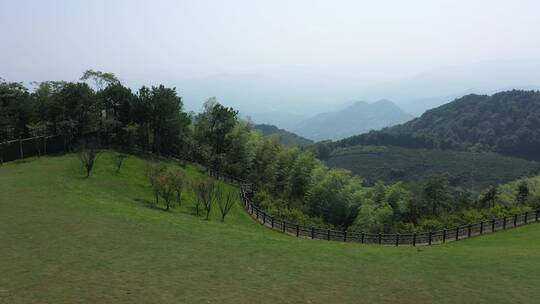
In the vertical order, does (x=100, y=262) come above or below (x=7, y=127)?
below

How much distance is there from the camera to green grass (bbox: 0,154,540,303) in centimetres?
1222

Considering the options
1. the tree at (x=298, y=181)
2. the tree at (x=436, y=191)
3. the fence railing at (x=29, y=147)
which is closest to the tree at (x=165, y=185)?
the fence railing at (x=29, y=147)

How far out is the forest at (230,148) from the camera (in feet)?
149

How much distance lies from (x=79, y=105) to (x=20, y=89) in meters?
11.1

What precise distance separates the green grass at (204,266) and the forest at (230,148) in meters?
19.3

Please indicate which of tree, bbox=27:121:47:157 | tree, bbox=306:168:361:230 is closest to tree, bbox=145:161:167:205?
tree, bbox=27:121:47:157

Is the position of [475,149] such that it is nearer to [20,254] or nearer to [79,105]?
[79,105]

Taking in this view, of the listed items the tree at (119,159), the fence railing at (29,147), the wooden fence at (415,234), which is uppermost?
the fence railing at (29,147)

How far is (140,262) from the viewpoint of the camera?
14531 mm

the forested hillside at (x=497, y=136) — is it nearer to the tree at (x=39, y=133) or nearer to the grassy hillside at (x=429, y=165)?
the grassy hillside at (x=429, y=165)

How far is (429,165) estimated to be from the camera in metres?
152

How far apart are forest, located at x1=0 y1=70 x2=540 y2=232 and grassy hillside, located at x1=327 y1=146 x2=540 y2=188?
265ft

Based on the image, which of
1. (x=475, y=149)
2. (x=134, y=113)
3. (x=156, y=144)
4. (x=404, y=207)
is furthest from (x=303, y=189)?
(x=475, y=149)

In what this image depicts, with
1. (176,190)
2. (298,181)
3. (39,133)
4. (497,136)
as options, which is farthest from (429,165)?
(176,190)
